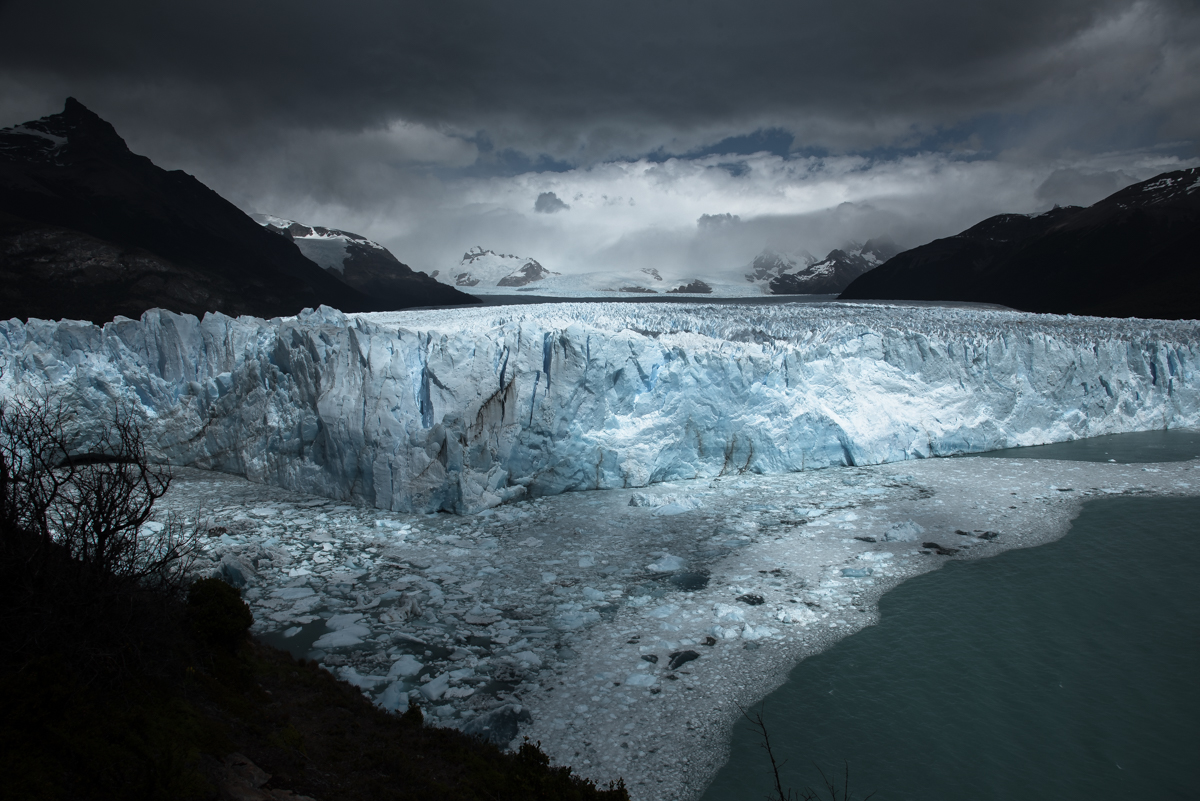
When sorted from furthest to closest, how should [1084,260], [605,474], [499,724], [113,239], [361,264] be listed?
1. [361,264]
2. [113,239]
3. [1084,260]
4. [605,474]
5. [499,724]

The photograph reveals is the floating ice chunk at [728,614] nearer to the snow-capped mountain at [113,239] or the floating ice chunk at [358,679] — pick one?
the floating ice chunk at [358,679]

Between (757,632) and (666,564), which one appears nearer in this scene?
(757,632)

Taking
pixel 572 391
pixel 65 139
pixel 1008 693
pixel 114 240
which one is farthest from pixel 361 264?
pixel 1008 693

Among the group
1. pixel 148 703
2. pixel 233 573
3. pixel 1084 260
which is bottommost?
pixel 233 573

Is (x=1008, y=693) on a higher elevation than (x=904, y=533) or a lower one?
lower

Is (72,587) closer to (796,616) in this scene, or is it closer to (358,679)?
(358,679)
